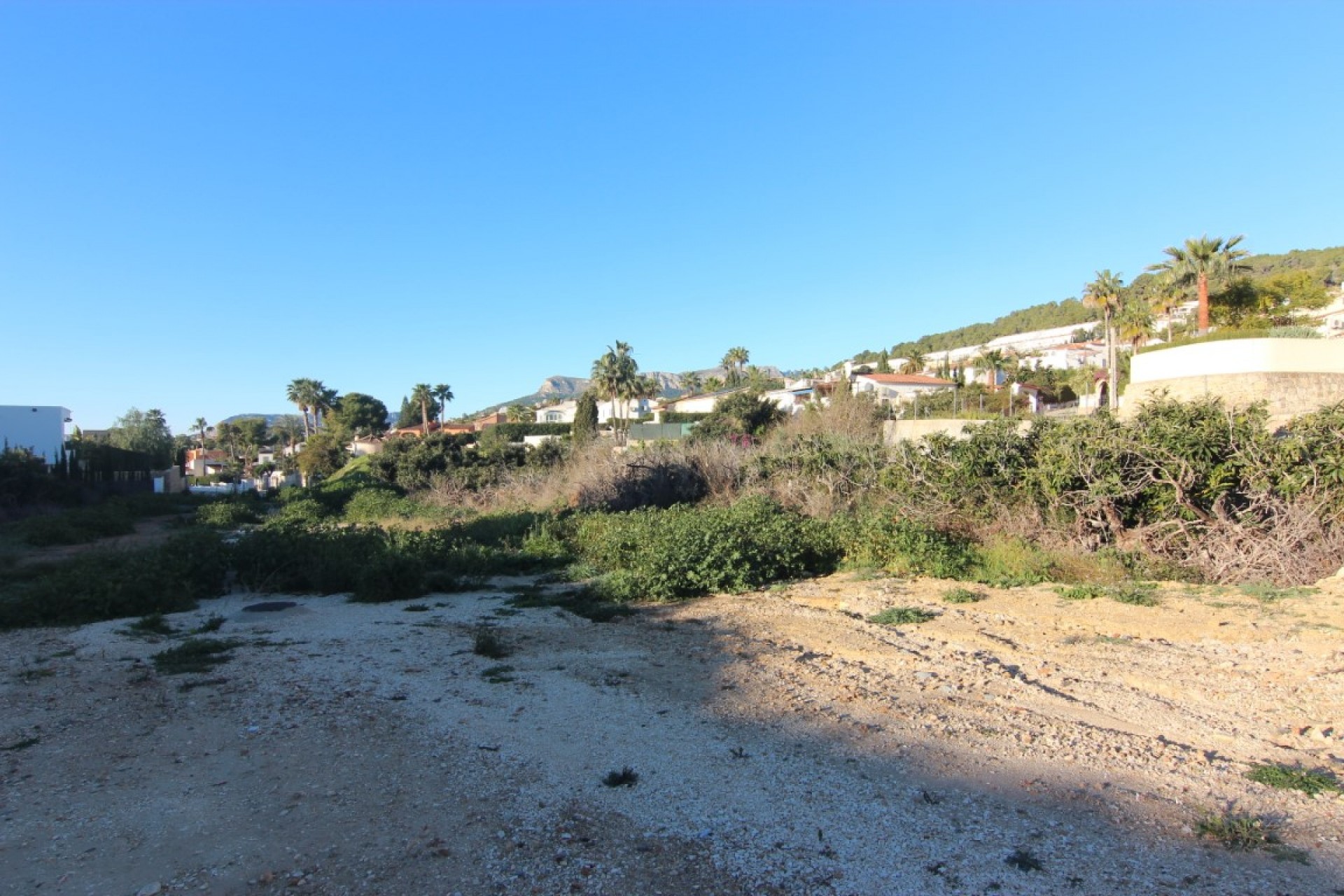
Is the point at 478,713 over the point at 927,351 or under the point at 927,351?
under

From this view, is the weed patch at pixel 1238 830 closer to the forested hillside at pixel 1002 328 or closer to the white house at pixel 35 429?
the white house at pixel 35 429

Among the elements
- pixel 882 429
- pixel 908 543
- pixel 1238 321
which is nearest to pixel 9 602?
pixel 908 543

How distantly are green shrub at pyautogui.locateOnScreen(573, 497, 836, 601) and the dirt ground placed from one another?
9.00 ft

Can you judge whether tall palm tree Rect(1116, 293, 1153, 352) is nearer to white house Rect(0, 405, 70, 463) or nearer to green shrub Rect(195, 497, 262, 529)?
green shrub Rect(195, 497, 262, 529)

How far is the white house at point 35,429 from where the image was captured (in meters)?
36.8

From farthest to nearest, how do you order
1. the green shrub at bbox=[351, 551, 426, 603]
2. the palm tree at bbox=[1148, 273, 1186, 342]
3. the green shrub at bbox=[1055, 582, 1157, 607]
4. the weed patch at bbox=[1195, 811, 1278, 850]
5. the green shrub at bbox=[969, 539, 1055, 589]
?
the palm tree at bbox=[1148, 273, 1186, 342]
the green shrub at bbox=[351, 551, 426, 603]
the green shrub at bbox=[969, 539, 1055, 589]
the green shrub at bbox=[1055, 582, 1157, 607]
the weed patch at bbox=[1195, 811, 1278, 850]

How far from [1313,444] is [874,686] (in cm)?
815

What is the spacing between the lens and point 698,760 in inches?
195

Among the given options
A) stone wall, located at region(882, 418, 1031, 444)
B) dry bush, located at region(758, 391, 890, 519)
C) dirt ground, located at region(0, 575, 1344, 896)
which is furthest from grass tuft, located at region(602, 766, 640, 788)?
stone wall, located at region(882, 418, 1031, 444)

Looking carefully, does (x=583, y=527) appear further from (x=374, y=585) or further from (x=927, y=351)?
(x=927, y=351)

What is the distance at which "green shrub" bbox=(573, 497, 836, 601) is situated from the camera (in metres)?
11.6

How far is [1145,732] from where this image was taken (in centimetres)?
529

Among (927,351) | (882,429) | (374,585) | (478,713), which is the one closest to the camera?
(478,713)

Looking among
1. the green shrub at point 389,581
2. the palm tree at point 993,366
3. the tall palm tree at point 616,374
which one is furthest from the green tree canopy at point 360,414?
the green shrub at point 389,581
